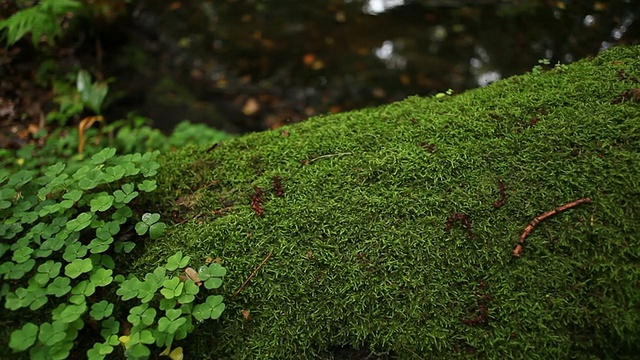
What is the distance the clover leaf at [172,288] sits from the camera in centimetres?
162

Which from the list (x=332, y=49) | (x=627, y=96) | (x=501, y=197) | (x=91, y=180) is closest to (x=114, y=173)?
(x=91, y=180)

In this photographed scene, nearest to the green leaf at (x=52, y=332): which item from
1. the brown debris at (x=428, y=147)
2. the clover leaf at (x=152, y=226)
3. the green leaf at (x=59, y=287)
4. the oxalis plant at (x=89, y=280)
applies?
the oxalis plant at (x=89, y=280)

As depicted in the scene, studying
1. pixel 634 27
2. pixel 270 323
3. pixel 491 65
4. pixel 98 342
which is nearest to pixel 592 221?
pixel 270 323

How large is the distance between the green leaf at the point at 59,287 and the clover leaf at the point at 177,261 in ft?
1.23

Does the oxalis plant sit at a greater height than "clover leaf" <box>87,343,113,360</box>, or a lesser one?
greater

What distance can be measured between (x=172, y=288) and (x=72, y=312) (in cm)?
36

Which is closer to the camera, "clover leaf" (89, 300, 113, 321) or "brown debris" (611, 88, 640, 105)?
"clover leaf" (89, 300, 113, 321)

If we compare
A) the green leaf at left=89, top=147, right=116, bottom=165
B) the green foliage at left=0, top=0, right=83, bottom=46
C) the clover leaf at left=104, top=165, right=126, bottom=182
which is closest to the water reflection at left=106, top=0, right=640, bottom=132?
the green foliage at left=0, top=0, right=83, bottom=46

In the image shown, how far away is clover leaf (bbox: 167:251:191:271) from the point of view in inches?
66.8

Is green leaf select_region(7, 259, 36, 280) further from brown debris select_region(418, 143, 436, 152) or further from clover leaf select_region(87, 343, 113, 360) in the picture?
brown debris select_region(418, 143, 436, 152)

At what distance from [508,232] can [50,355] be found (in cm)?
177

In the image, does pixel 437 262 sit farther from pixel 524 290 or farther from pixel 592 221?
pixel 592 221

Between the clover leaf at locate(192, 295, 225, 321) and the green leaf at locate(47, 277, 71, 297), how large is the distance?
50 cm

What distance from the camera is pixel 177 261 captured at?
1714 millimetres
